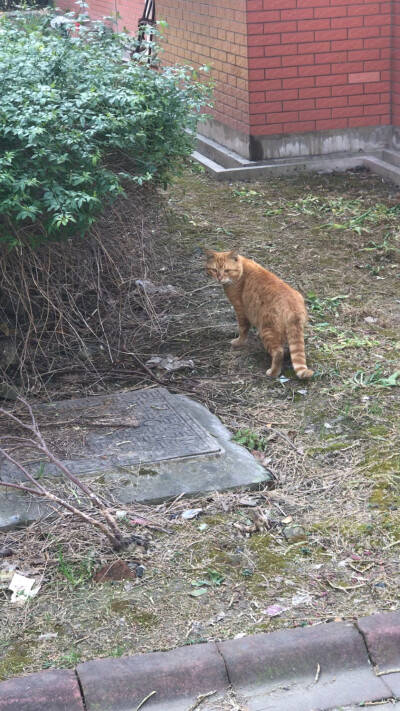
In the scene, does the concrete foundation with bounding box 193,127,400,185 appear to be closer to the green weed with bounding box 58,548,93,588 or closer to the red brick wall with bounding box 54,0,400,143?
the red brick wall with bounding box 54,0,400,143

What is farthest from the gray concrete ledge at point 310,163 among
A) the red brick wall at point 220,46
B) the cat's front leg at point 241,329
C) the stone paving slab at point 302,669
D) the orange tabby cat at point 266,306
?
the stone paving slab at point 302,669

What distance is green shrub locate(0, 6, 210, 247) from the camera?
17.6 feet

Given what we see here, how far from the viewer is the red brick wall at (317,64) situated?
33.7ft

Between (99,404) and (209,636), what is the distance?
2.25 meters

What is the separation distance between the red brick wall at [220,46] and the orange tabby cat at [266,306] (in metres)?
4.67

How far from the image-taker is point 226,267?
644 cm

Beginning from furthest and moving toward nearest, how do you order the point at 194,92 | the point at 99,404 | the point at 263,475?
the point at 194,92
the point at 99,404
the point at 263,475

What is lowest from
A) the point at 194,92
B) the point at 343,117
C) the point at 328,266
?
the point at 328,266

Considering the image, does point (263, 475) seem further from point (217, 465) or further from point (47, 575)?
point (47, 575)

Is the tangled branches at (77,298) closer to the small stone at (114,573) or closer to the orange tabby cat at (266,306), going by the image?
the orange tabby cat at (266,306)

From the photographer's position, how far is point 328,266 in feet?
26.2

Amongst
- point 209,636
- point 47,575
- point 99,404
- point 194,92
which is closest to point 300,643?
point 209,636

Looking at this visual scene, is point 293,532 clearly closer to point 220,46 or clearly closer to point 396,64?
point 396,64

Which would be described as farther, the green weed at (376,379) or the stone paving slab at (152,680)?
the green weed at (376,379)
